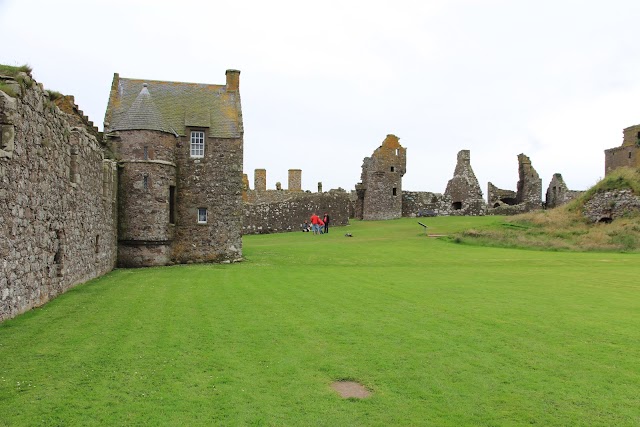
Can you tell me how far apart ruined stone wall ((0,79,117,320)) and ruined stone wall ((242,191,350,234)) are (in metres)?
22.1

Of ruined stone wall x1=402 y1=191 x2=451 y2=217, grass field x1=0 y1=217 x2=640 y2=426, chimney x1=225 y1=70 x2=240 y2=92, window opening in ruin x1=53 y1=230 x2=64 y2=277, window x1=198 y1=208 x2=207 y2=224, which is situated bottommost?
grass field x1=0 y1=217 x2=640 y2=426

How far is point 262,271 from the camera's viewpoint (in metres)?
19.5

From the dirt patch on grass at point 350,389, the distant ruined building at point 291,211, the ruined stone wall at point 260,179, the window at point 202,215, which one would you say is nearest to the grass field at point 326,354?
the dirt patch on grass at point 350,389

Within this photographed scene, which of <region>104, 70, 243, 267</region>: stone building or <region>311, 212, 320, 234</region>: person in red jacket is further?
<region>311, 212, 320, 234</region>: person in red jacket

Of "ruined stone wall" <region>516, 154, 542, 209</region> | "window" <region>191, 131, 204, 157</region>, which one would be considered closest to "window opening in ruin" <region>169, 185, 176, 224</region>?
"window" <region>191, 131, 204, 157</region>

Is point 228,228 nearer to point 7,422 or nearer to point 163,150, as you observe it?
point 163,150

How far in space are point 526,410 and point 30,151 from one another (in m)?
9.86

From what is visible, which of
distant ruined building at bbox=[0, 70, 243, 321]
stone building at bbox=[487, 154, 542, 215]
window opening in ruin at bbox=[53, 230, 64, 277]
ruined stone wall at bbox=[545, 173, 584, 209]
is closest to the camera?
distant ruined building at bbox=[0, 70, 243, 321]

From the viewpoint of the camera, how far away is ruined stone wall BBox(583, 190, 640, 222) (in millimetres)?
31891

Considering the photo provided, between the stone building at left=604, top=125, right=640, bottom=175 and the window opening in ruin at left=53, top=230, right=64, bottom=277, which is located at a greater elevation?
the stone building at left=604, top=125, right=640, bottom=175

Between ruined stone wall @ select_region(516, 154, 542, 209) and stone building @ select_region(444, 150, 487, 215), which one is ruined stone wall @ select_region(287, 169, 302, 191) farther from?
ruined stone wall @ select_region(516, 154, 542, 209)

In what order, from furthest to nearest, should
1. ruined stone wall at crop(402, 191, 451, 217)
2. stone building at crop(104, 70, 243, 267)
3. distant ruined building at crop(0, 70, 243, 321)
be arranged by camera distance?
1. ruined stone wall at crop(402, 191, 451, 217)
2. stone building at crop(104, 70, 243, 267)
3. distant ruined building at crop(0, 70, 243, 321)

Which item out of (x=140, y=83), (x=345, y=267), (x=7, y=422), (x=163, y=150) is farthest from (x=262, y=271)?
(x=7, y=422)

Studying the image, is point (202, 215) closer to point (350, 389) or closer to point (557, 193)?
point (350, 389)
